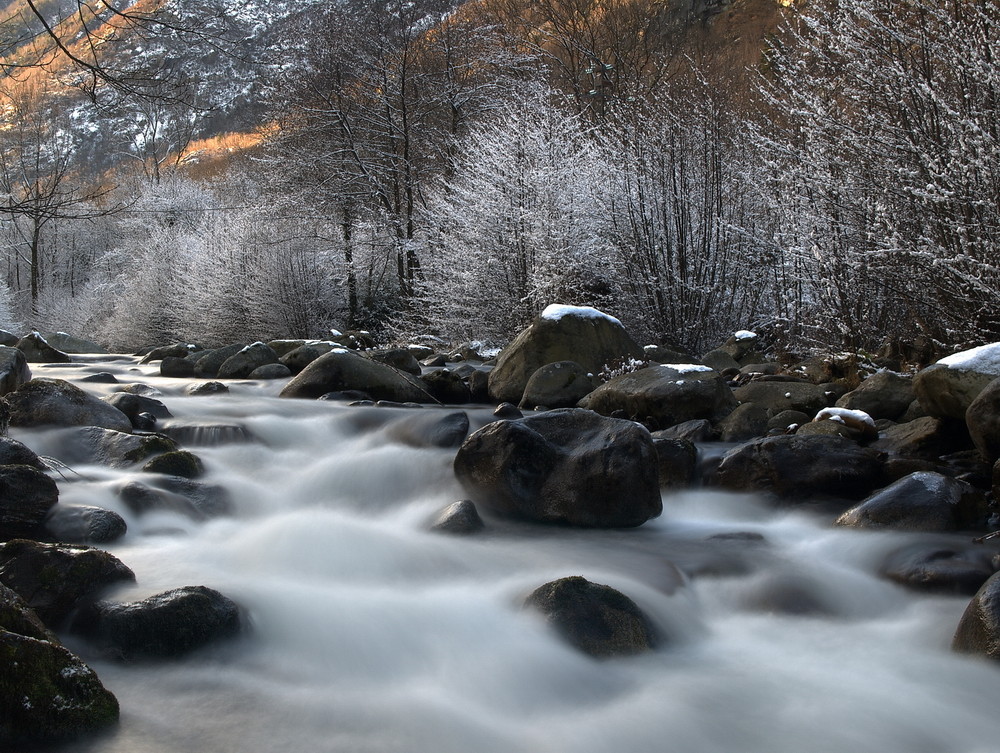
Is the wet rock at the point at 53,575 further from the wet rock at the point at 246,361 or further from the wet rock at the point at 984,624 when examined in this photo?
the wet rock at the point at 246,361

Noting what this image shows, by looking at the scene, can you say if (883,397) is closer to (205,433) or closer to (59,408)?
(205,433)

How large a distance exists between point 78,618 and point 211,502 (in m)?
1.91

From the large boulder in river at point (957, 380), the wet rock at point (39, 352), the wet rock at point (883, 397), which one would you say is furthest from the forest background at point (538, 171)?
the wet rock at point (39, 352)

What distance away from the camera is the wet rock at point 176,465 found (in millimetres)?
5152

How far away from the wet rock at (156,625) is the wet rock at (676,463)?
3117 mm

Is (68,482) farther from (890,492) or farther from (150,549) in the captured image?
(890,492)

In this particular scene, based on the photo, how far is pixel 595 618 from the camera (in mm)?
3158

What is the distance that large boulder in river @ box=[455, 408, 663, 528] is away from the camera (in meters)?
4.61

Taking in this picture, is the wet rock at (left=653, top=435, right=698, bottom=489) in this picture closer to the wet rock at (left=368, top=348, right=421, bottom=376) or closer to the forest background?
the forest background

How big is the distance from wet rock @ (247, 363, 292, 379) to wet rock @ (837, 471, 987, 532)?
791 cm

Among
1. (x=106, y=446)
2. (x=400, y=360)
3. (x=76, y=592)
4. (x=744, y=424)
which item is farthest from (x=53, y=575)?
(x=400, y=360)

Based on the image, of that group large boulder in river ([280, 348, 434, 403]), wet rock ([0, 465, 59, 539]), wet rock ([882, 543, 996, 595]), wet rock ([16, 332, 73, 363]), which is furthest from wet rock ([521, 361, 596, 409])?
→ wet rock ([16, 332, 73, 363])

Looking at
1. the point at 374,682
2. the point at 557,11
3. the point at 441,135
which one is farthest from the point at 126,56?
the point at 557,11

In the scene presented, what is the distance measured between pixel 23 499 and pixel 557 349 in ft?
19.2
